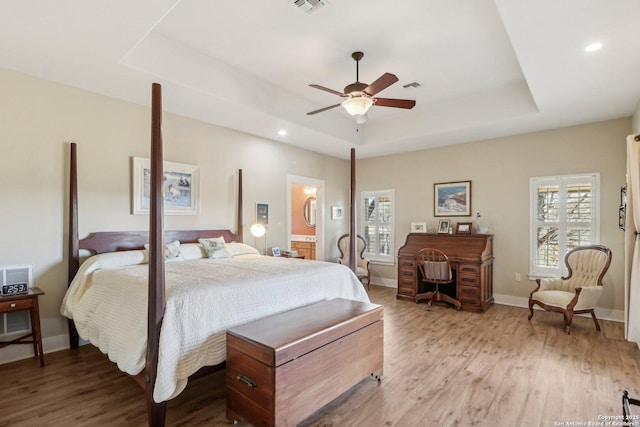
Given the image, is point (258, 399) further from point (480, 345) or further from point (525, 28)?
point (525, 28)

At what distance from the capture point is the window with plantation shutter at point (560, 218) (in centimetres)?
443

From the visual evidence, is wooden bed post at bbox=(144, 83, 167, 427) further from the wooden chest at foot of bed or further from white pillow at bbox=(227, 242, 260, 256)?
white pillow at bbox=(227, 242, 260, 256)

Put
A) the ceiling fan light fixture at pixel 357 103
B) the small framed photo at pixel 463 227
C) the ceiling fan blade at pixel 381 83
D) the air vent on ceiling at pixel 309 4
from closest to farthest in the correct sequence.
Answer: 1. the air vent on ceiling at pixel 309 4
2. the ceiling fan blade at pixel 381 83
3. the ceiling fan light fixture at pixel 357 103
4. the small framed photo at pixel 463 227

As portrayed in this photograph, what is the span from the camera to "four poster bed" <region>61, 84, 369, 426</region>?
6.46 ft

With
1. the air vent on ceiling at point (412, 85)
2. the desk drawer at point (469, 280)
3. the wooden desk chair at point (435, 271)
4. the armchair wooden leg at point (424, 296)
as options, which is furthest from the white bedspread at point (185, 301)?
the air vent on ceiling at point (412, 85)

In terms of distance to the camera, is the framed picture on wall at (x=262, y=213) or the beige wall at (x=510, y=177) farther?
the framed picture on wall at (x=262, y=213)

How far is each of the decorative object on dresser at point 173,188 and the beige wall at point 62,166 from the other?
0.27ft

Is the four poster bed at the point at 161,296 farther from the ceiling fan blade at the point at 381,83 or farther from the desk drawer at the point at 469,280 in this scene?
the desk drawer at the point at 469,280

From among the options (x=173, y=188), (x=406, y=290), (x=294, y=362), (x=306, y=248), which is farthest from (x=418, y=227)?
(x=294, y=362)

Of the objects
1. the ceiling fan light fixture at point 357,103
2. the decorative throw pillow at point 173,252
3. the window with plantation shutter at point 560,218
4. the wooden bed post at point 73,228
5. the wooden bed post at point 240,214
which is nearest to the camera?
the ceiling fan light fixture at point 357,103

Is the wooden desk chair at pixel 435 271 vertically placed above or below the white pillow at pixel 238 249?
below

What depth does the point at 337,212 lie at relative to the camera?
6.69m

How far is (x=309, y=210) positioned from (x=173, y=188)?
4160 mm

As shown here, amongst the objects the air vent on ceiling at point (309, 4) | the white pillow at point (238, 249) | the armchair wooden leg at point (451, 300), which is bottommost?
the armchair wooden leg at point (451, 300)
